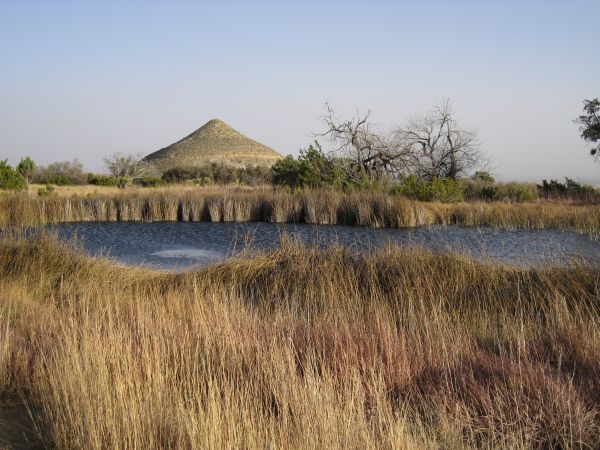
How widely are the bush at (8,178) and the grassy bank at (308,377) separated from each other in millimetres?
24381

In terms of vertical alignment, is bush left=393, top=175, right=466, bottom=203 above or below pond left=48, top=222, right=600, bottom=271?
above

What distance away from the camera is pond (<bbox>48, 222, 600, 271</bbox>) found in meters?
14.7

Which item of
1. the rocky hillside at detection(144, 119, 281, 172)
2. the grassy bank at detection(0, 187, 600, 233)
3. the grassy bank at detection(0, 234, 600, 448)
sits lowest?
the grassy bank at detection(0, 234, 600, 448)

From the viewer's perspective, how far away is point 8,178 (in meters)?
29.4

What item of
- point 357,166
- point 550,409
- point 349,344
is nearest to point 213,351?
point 349,344

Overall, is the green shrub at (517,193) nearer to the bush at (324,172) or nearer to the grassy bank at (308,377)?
the bush at (324,172)

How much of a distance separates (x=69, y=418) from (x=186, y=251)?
41.5ft

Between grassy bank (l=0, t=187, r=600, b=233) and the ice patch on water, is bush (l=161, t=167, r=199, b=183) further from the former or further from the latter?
the ice patch on water

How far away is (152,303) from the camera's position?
6426 millimetres

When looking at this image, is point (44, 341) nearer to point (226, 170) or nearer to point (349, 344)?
point (349, 344)

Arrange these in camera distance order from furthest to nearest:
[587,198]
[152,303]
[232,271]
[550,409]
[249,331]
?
[587,198] < [232,271] < [152,303] < [249,331] < [550,409]

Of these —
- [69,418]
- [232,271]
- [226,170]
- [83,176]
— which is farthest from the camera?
[226,170]

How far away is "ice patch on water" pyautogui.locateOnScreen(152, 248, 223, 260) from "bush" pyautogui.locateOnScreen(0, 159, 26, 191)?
16924 millimetres

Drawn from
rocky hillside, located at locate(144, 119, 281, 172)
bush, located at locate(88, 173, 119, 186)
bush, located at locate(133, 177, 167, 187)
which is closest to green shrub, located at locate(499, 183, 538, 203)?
bush, located at locate(133, 177, 167, 187)
